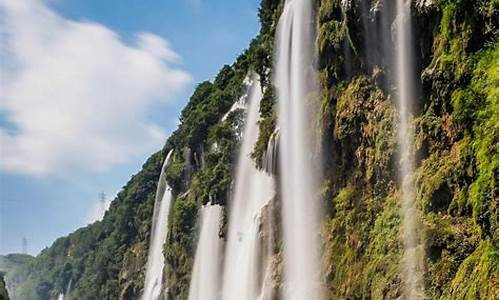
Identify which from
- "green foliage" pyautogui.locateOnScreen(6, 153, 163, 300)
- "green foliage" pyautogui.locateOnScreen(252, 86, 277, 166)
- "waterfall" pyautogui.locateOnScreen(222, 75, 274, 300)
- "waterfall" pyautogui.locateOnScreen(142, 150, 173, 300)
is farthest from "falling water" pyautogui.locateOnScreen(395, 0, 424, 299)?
"green foliage" pyautogui.locateOnScreen(6, 153, 163, 300)

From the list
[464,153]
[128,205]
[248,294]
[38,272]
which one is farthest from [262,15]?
[38,272]

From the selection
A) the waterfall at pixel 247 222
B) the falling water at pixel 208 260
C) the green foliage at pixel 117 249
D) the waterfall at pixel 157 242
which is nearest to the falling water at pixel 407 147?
Result: the waterfall at pixel 247 222

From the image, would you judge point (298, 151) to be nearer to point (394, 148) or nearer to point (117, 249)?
point (394, 148)

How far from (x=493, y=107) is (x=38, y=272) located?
107 metres

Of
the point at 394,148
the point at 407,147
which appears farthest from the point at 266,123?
the point at 407,147

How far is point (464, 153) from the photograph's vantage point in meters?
14.9

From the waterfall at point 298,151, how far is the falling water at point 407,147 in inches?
184

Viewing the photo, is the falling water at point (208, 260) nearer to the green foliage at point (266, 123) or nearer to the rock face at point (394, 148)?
the rock face at point (394, 148)

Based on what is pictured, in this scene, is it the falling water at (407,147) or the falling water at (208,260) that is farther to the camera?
the falling water at (208,260)

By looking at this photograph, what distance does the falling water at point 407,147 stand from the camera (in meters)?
16.2

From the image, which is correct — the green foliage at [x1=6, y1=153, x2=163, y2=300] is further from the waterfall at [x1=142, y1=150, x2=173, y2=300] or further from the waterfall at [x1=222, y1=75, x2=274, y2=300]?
the waterfall at [x1=222, y1=75, x2=274, y2=300]

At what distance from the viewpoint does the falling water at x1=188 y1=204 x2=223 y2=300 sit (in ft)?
109

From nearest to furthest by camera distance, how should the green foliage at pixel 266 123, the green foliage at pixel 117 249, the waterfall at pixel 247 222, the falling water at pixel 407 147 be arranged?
the falling water at pixel 407 147
the waterfall at pixel 247 222
the green foliage at pixel 266 123
the green foliage at pixel 117 249

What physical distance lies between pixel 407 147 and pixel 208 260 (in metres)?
19.1
